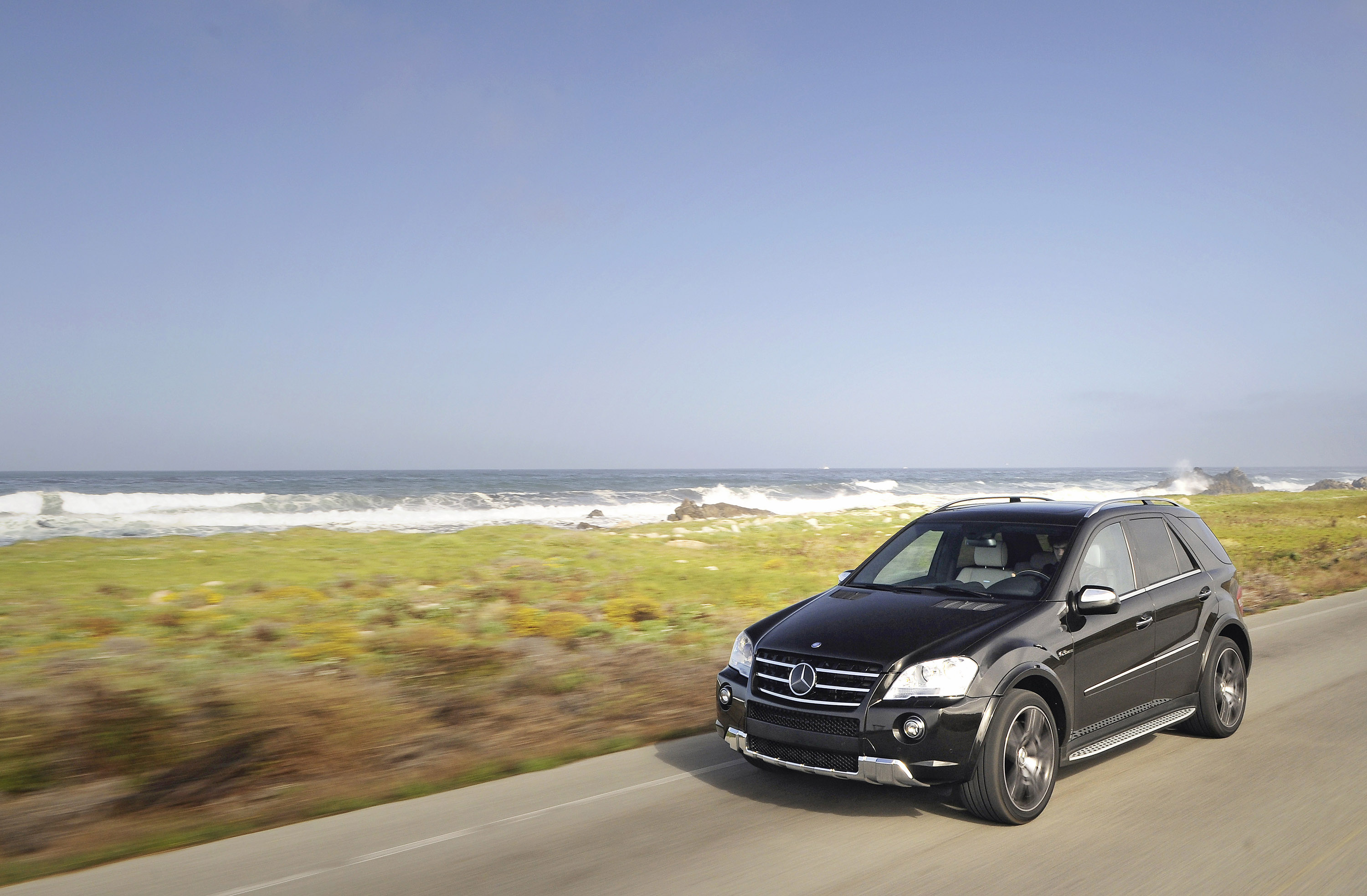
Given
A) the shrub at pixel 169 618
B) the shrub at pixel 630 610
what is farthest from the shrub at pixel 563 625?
the shrub at pixel 169 618

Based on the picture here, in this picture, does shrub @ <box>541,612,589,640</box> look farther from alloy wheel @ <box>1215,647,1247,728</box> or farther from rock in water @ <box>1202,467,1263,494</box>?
rock in water @ <box>1202,467,1263,494</box>

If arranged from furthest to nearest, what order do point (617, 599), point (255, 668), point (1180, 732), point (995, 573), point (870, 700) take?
point (617, 599) → point (255, 668) → point (1180, 732) → point (995, 573) → point (870, 700)

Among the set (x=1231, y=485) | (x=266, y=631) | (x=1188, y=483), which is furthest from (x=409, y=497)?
(x=1188, y=483)

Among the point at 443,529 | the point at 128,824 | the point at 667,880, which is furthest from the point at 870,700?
the point at 443,529

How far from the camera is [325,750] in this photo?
6367mm

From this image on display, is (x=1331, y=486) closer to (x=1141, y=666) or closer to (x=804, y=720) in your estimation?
(x=1141, y=666)

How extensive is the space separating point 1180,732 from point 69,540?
16.0 meters

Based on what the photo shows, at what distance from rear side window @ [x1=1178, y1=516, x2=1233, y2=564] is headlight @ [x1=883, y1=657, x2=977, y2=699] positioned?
3285mm

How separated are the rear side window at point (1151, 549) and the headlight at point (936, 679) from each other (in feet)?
7.12

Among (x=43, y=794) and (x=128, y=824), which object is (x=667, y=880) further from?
(x=43, y=794)

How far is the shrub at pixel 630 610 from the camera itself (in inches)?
462

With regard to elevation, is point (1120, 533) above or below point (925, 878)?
above

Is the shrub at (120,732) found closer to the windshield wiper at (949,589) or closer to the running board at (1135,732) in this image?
the windshield wiper at (949,589)

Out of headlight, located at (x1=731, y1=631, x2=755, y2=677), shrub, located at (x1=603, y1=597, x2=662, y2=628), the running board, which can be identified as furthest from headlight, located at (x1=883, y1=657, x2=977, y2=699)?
shrub, located at (x1=603, y1=597, x2=662, y2=628)
